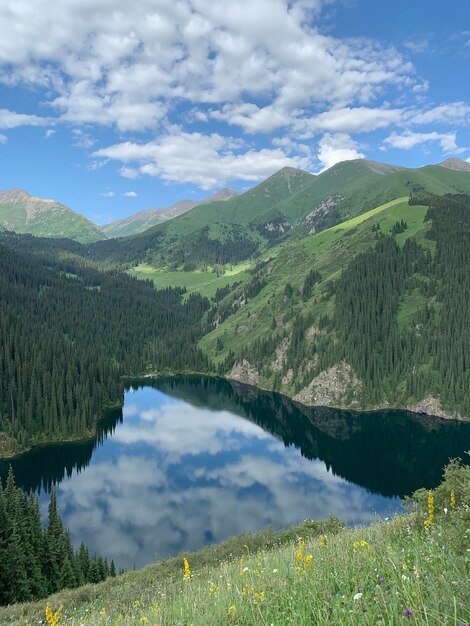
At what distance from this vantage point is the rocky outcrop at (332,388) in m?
185

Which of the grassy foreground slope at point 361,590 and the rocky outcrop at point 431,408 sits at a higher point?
the grassy foreground slope at point 361,590

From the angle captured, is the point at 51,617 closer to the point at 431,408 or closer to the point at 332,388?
the point at 431,408

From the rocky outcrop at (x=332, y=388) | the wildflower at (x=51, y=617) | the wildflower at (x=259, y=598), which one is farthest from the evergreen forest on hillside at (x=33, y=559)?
the rocky outcrop at (x=332, y=388)

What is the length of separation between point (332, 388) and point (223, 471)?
8453 centimetres

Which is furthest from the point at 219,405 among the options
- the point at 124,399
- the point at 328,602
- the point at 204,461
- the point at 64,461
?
the point at 328,602

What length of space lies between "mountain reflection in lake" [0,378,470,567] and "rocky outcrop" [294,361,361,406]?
8.79 meters

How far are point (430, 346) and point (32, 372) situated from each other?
161 m

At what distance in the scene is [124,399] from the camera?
195875mm

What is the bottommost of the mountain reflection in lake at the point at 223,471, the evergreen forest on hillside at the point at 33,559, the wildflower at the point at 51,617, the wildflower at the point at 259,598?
the mountain reflection in lake at the point at 223,471

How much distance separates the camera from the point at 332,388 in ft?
623

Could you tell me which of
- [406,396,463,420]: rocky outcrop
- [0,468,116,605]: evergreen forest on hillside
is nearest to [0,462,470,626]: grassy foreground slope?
[0,468,116,605]: evergreen forest on hillside

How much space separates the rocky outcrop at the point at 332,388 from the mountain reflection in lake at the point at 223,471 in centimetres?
879

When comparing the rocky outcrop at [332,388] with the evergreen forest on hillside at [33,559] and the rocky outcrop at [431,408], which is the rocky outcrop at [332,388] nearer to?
the rocky outcrop at [431,408]

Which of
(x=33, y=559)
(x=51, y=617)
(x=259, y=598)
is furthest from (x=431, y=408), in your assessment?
(x=259, y=598)
